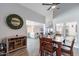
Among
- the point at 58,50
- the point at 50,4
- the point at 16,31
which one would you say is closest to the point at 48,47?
the point at 58,50

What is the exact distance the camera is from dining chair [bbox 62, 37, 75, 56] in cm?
155

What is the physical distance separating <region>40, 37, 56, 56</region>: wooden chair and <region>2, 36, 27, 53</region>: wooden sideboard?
30 cm

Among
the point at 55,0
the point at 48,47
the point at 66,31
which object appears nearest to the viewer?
the point at 55,0

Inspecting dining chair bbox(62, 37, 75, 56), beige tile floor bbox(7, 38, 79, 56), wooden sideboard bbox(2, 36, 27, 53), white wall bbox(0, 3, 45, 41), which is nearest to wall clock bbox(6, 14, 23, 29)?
white wall bbox(0, 3, 45, 41)

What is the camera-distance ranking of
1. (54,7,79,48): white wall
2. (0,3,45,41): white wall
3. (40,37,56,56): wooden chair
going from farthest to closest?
(40,37,56,56): wooden chair < (54,7,79,48): white wall < (0,3,45,41): white wall

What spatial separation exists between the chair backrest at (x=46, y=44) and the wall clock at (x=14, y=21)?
18.4 inches

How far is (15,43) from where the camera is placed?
59.9 inches

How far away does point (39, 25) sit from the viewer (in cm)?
156

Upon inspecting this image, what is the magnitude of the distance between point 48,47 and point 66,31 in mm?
438

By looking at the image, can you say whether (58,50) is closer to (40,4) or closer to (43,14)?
(43,14)

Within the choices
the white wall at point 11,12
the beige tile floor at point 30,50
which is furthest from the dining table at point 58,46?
the white wall at point 11,12

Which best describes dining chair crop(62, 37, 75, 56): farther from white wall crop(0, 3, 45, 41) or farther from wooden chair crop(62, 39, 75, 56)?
white wall crop(0, 3, 45, 41)

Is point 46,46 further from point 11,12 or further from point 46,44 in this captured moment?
point 11,12

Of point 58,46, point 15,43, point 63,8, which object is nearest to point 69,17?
point 63,8
